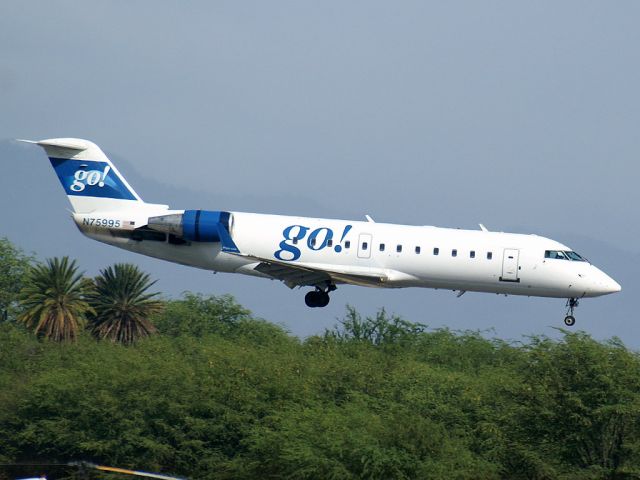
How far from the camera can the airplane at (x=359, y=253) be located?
1912 inches

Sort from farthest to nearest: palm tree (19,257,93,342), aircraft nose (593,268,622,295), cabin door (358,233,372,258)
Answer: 1. palm tree (19,257,93,342)
2. cabin door (358,233,372,258)
3. aircraft nose (593,268,622,295)

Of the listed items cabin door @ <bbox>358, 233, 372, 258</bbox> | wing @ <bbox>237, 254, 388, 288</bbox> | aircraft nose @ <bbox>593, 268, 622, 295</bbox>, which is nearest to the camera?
wing @ <bbox>237, 254, 388, 288</bbox>

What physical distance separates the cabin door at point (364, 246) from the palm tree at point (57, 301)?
2667 centimetres

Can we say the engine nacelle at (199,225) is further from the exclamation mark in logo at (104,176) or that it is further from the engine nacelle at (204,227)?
the exclamation mark in logo at (104,176)

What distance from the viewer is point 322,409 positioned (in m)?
51.0

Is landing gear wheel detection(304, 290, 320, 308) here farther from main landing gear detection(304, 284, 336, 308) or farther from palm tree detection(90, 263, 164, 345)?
palm tree detection(90, 263, 164, 345)

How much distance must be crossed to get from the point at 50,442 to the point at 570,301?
23739mm

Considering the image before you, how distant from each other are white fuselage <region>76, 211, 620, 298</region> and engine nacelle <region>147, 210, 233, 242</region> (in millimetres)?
362

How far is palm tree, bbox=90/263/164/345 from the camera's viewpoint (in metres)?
71.4

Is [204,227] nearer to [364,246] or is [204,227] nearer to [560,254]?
[364,246]

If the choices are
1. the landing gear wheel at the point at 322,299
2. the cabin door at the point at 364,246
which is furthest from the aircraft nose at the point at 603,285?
the landing gear wheel at the point at 322,299

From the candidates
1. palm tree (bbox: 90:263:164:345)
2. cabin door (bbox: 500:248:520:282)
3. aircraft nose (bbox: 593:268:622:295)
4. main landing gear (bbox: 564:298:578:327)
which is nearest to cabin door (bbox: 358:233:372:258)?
cabin door (bbox: 500:248:520:282)

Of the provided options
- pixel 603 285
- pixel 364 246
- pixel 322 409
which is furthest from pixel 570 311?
pixel 322 409

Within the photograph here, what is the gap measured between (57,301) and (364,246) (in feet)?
93.7
